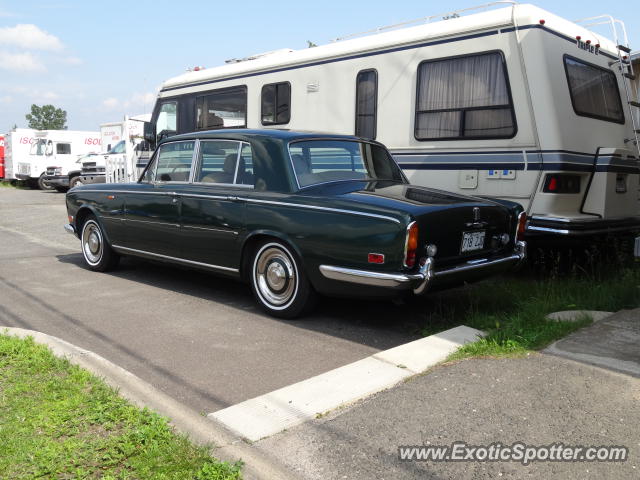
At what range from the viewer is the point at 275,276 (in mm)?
5266

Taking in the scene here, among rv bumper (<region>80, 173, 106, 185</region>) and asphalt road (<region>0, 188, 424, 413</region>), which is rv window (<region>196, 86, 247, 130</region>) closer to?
asphalt road (<region>0, 188, 424, 413</region>)

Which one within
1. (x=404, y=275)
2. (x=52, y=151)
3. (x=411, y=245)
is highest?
(x=52, y=151)

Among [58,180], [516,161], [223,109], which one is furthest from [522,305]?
[58,180]

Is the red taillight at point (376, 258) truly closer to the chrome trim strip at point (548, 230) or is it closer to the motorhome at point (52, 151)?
the chrome trim strip at point (548, 230)

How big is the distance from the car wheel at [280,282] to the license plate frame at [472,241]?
1272 millimetres

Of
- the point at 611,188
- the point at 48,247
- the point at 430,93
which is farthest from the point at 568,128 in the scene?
the point at 48,247

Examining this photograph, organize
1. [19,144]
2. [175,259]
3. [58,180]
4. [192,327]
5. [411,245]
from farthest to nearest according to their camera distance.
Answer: [19,144]
[58,180]
[175,259]
[192,327]
[411,245]

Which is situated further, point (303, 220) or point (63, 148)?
point (63, 148)

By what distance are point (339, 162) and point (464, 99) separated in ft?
6.74

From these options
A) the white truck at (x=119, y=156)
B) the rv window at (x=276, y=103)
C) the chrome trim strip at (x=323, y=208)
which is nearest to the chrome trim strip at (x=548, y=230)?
the chrome trim strip at (x=323, y=208)

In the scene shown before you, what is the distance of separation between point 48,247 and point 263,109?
152 inches

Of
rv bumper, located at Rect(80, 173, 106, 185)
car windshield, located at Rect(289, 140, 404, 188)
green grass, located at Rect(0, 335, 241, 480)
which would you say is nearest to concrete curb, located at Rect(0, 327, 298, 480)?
green grass, located at Rect(0, 335, 241, 480)

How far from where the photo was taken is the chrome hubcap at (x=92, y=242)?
23.8 feet

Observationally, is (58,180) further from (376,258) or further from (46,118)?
(46,118)
